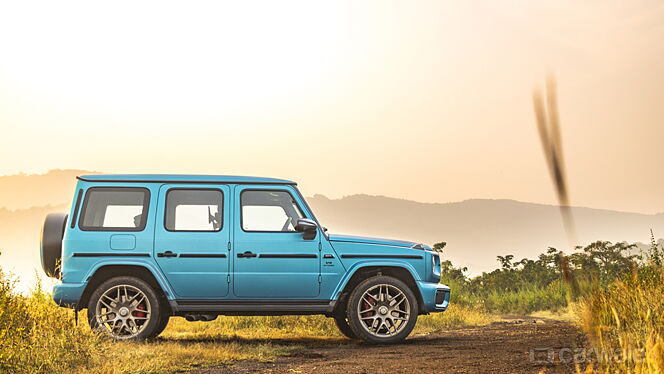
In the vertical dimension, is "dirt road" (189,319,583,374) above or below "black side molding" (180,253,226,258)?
below

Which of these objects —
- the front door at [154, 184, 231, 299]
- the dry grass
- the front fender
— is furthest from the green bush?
the dry grass

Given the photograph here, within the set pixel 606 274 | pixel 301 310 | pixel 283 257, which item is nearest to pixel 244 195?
pixel 283 257

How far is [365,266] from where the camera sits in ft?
33.1

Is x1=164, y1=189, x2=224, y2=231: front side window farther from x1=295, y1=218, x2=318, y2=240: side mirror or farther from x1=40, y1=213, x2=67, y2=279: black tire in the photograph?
x1=40, y1=213, x2=67, y2=279: black tire

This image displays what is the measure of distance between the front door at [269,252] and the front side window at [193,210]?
0.27m

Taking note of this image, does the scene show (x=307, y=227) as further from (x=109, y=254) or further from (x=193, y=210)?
(x=109, y=254)

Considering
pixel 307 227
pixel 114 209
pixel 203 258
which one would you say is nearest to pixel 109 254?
pixel 114 209

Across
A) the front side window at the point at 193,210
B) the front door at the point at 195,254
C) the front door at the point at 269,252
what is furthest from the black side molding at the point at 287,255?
the front side window at the point at 193,210

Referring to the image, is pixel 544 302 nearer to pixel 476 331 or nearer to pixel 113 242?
pixel 476 331

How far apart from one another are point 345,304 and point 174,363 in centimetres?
291

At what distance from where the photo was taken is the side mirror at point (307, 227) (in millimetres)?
9617

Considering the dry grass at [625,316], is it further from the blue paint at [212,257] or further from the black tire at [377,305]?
the blue paint at [212,257]

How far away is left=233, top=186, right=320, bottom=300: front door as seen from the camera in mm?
9781

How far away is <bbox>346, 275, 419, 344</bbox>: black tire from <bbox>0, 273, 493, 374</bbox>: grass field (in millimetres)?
671
